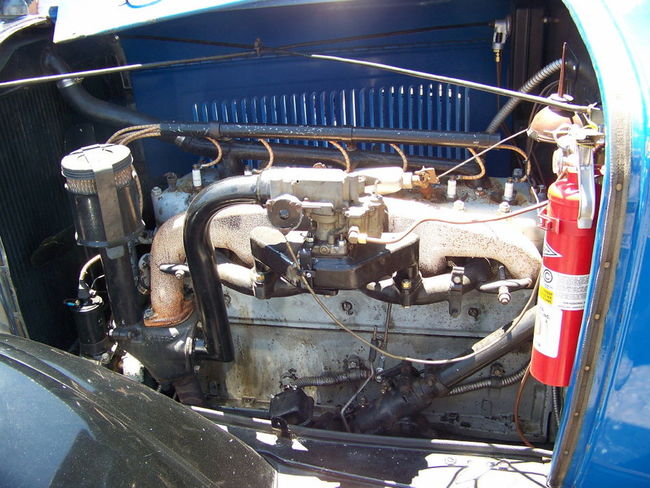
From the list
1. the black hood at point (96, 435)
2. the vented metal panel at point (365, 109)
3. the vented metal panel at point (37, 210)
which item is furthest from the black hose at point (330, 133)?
the black hood at point (96, 435)

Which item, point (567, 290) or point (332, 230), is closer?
point (567, 290)

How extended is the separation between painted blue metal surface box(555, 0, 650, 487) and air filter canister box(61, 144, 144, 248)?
1.20 meters

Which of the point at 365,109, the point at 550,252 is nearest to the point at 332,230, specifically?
the point at 550,252

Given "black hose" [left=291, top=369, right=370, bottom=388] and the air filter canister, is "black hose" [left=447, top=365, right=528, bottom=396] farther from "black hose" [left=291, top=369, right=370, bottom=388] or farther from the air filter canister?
the air filter canister

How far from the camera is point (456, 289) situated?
1.66 metres

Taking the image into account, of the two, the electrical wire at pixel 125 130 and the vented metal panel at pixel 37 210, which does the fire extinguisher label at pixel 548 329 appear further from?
the vented metal panel at pixel 37 210

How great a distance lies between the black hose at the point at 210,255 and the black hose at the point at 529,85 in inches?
34.0

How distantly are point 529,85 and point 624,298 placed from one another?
39.6 inches

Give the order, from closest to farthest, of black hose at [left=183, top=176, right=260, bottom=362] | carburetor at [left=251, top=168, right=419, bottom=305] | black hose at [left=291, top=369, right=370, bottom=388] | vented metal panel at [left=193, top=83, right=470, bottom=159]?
carburetor at [left=251, top=168, right=419, bottom=305] → black hose at [left=183, top=176, right=260, bottom=362] → black hose at [left=291, top=369, right=370, bottom=388] → vented metal panel at [left=193, top=83, right=470, bottom=159]

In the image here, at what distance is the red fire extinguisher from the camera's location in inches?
46.0

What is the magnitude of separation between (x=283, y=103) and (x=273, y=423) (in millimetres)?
1175

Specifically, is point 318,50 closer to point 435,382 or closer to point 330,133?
point 330,133

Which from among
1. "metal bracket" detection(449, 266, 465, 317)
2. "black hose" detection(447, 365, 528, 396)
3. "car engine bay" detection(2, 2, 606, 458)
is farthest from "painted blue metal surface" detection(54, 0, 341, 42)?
"black hose" detection(447, 365, 528, 396)

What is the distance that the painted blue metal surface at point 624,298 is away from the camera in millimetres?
1022
